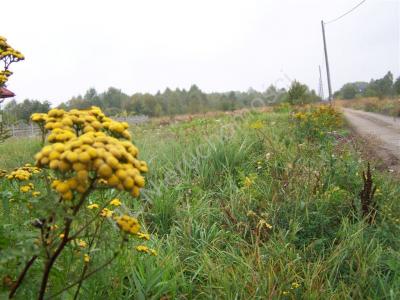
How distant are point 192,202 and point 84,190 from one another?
3.17 m

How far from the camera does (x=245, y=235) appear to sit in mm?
3635

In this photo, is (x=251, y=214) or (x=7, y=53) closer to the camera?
(x=7, y=53)

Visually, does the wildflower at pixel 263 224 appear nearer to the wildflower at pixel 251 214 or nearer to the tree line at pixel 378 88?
the wildflower at pixel 251 214

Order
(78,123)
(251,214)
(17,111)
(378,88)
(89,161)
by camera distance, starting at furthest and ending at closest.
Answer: (378,88)
(17,111)
(251,214)
(78,123)
(89,161)

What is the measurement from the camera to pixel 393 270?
9.63ft

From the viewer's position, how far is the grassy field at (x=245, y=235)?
227 centimetres

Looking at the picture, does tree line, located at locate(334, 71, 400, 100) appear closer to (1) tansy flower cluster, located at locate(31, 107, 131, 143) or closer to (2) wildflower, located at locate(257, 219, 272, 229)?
(2) wildflower, located at locate(257, 219, 272, 229)

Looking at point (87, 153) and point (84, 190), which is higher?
point (87, 153)

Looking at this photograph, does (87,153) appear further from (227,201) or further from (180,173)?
(180,173)

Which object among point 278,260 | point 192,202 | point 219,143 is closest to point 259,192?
point 192,202

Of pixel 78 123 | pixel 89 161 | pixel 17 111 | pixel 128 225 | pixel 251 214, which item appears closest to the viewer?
pixel 89 161

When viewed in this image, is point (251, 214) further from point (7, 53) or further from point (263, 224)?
point (7, 53)

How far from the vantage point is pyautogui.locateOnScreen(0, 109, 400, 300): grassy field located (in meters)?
2.27

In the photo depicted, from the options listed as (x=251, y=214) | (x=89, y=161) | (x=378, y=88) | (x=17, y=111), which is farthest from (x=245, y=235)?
(x=378, y=88)
